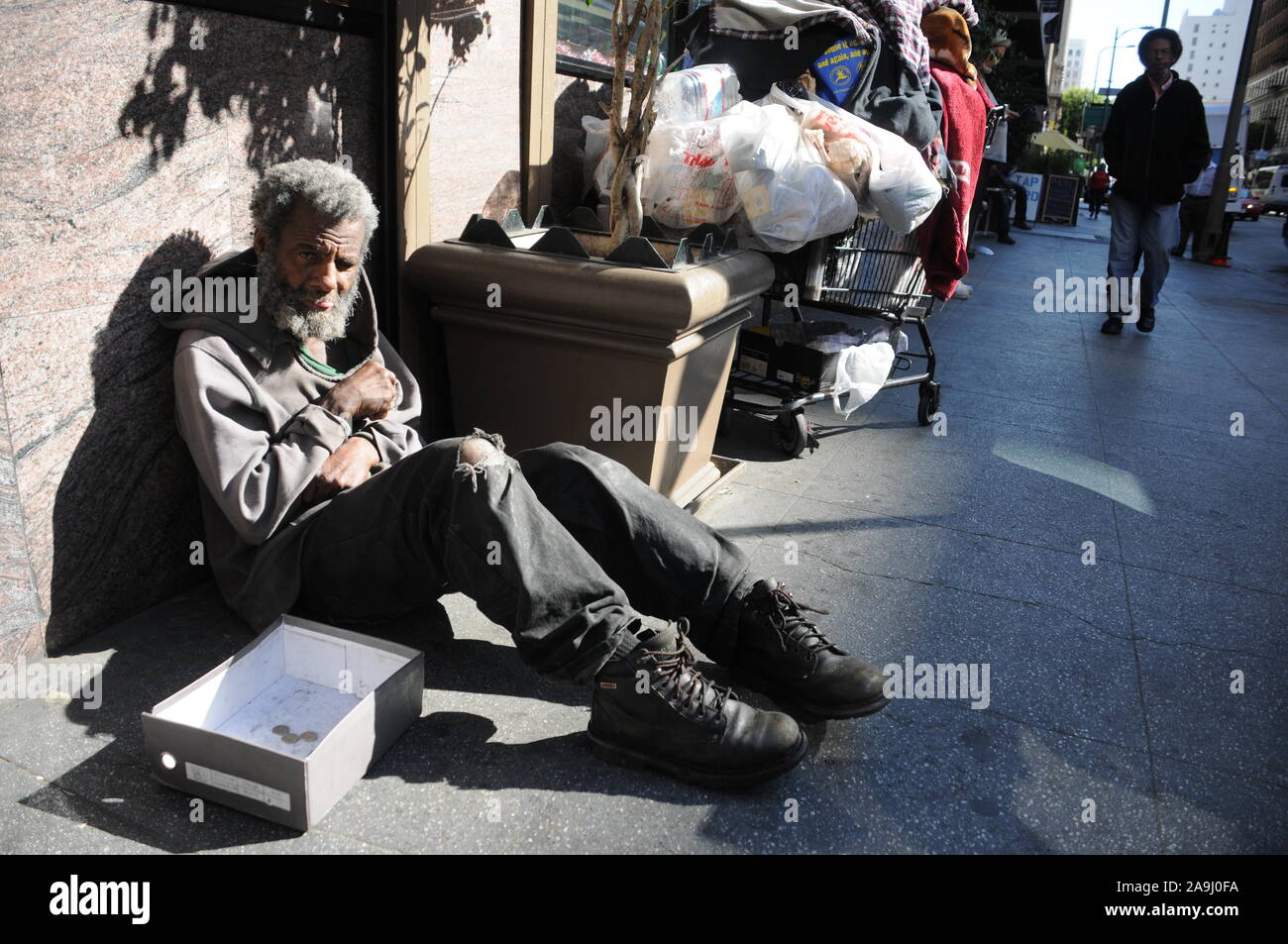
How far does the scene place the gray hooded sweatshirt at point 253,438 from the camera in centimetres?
232

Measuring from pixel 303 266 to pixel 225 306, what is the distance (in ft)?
0.76

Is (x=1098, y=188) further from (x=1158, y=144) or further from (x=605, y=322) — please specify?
(x=605, y=322)

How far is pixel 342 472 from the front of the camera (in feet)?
8.19

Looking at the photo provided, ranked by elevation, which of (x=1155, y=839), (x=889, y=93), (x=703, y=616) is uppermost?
(x=889, y=93)

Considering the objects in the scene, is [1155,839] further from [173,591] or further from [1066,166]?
[1066,166]

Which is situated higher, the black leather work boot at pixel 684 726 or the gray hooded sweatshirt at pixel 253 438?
the gray hooded sweatshirt at pixel 253 438

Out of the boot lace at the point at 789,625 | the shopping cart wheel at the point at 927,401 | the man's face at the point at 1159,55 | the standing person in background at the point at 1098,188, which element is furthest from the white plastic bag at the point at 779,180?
the standing person in background at the point at 1098,188

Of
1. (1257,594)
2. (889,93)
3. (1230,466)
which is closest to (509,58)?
(889,93)

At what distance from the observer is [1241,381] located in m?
6.51

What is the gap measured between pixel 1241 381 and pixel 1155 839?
543 centimetres

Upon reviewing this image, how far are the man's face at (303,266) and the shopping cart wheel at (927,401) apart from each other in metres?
3.36

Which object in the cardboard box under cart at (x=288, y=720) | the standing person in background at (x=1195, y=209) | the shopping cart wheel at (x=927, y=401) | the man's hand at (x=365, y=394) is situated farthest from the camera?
the standing person in background at (x=1195, y=209)

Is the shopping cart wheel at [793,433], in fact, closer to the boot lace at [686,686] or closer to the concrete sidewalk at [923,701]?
the concrete sidewalk at [923,701]

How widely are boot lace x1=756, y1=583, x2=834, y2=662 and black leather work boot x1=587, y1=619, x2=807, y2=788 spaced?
0.22m
